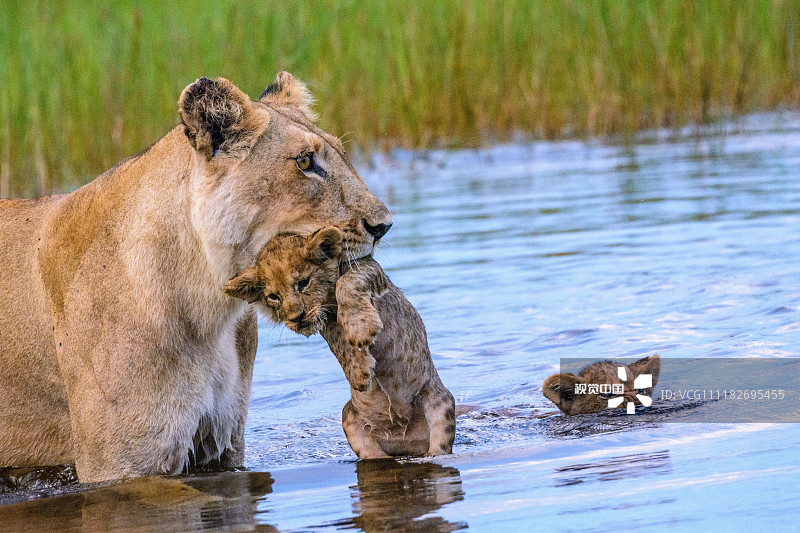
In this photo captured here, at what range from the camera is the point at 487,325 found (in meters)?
6.99

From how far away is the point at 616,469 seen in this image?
398cm

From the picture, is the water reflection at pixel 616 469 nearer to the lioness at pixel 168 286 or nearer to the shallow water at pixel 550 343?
the shallow water at pixel 550 343

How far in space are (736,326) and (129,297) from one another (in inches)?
119

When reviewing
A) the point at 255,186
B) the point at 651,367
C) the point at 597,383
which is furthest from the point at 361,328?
the point at 651,367

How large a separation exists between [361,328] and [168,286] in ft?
2.30

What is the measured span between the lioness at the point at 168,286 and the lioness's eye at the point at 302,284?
0.60 ft

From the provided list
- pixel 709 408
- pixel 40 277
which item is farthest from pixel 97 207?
pixel 709 408

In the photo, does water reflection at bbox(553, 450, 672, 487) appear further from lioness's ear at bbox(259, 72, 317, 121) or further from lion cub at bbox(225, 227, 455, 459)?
lioness's ear at bbox(259, 72, 317, 121)

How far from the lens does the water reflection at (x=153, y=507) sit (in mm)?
3883

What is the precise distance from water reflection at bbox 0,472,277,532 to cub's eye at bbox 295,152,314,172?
1.10 meters

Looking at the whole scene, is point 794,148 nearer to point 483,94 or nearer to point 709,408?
point 483,94

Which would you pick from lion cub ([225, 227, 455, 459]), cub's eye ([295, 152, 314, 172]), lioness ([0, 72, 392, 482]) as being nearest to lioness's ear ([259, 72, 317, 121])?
lioness ([0, 72, 392, 482])

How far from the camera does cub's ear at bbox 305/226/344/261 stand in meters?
4.34

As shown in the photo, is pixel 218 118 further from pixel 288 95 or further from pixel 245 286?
pixel 288 95
